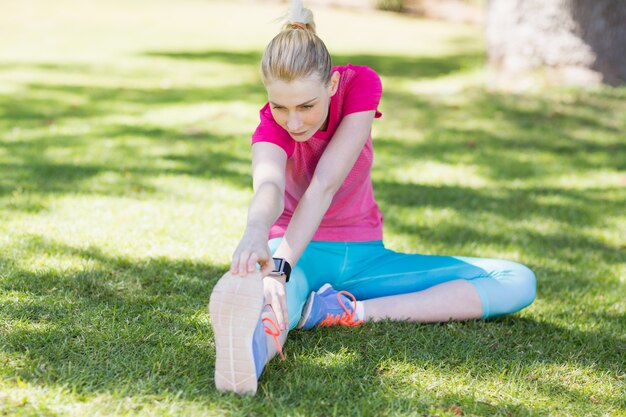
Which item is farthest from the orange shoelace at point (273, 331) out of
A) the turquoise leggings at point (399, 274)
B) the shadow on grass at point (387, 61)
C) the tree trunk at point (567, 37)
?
the shadow on grass at point (387, 61)

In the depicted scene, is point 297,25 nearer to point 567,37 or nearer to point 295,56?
point 295,56

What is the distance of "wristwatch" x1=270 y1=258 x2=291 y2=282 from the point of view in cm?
251

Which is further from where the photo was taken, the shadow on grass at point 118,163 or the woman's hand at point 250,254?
the shadow on grass at point 118,163

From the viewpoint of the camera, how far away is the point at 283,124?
104 inches

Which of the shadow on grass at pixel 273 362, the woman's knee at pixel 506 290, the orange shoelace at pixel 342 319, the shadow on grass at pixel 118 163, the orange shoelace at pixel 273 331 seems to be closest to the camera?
the shadow on grass at pixel 273 362

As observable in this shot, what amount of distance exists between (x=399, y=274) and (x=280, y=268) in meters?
0.74

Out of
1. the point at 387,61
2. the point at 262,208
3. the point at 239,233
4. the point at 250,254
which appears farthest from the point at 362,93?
the point at 387,61

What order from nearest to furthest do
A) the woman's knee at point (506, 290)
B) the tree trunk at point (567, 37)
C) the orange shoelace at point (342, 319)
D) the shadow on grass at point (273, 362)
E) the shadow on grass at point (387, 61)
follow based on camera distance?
the shadow on grass at point (273, 362), the orange shoelace at point (342, 319), the woman's knee at point (506, 290), the tree trunk at point (567, 37), the shadow on grass at point (387, 61)

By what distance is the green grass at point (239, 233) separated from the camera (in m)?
2.35

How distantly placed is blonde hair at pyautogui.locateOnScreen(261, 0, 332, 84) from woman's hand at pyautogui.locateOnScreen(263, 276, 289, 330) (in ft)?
2.22

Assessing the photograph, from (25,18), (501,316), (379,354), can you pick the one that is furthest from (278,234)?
(25,18)

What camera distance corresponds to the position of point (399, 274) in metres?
3.09

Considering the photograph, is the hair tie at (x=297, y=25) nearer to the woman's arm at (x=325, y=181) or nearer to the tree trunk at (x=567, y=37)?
the woman's arm at (x=325, y=181)

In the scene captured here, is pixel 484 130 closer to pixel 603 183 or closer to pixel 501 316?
pixel 603 183
